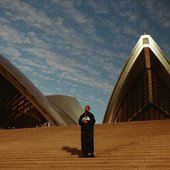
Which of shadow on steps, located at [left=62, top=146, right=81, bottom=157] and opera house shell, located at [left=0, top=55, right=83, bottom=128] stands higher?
opera house shell, located at [left=0, top=55, right=83, bottom=128]

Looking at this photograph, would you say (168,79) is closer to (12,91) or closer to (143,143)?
(12,91)

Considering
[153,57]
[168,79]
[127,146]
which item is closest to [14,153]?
[127,146]

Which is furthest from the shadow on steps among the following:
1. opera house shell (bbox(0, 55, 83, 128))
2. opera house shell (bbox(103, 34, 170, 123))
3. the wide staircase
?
opera house shell (bbox(103, 34, 170, 123))

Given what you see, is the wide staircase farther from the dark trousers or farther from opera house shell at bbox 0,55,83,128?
opera house shell at bbox 0,55,83,128

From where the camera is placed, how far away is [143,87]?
1055 inches

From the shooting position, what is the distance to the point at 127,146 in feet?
20.2

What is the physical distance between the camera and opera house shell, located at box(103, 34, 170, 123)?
21703 mm

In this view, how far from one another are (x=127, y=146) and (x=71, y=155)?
3.22ft

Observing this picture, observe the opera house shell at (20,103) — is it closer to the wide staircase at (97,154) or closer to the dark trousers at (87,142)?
the wide staircase at (97,154)

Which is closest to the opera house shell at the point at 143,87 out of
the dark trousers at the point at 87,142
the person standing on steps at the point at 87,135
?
the person standing on steps at the point at 87,135

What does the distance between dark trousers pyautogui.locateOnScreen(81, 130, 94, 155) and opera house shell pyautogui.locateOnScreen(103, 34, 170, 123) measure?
52.9 ft

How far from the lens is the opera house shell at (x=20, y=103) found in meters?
20.7

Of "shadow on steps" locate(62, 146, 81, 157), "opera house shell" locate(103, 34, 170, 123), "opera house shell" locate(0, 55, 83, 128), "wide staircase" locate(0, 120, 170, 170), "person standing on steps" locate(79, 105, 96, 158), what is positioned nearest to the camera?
"wide staircase" locate(0, 120, 170, 170)

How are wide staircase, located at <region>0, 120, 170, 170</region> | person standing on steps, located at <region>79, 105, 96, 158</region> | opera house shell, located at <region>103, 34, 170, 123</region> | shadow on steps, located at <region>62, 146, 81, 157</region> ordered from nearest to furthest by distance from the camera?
wide staircase, located at <region>0, 120, 170, 170</region>, person standing on steps, located at <region>79, 105, 96, 158</region>, shadow on steps, located at <region>62, 146, 81, 157</region>, opera house shell, located at <region>103, 34, 170, 123</region>
